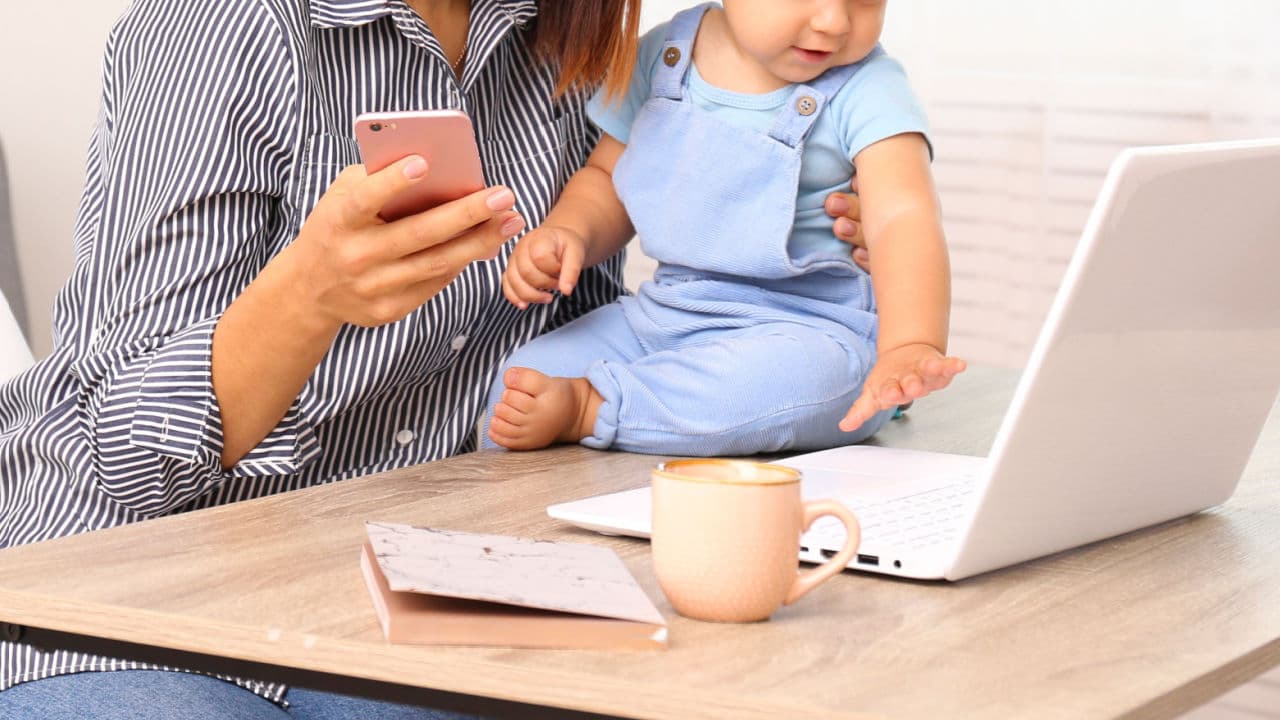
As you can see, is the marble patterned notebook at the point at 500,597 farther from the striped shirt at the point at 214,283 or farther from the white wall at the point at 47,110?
the white wall at the point at 47,110

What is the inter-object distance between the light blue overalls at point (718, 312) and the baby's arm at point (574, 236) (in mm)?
41

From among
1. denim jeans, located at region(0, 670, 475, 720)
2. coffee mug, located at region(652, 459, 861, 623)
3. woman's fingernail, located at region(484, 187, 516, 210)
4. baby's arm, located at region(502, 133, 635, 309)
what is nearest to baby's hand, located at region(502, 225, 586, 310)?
baby's arm, located at region(502, 133, 635, 309)

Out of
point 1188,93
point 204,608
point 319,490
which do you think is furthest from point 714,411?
point 1188,93

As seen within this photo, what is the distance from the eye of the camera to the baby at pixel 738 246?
114cm

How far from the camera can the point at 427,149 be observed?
835mm

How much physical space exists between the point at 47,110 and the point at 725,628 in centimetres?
211

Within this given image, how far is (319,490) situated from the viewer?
0.94 meters

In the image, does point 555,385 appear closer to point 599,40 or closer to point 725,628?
point 599,40

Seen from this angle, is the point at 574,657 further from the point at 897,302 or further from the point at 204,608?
the point at 897,302

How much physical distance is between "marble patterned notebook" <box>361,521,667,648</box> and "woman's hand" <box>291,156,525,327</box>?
0.25 m

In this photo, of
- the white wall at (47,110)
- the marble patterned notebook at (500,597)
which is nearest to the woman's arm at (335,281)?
the marble patterned notebook at (500,597)

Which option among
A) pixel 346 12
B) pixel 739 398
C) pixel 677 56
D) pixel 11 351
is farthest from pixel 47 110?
pixel 739 398

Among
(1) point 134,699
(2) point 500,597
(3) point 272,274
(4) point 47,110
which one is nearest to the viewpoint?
(2) point 500,597

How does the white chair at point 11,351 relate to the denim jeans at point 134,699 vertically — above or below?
below
